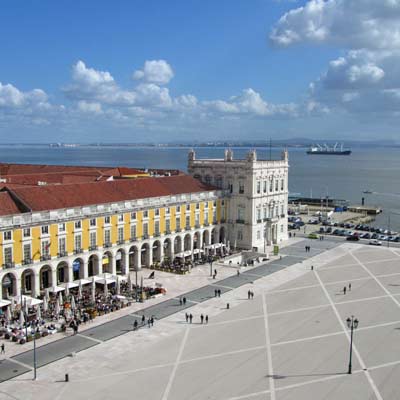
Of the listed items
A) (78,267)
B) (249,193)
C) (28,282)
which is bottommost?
(28,282)

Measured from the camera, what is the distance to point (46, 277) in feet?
181

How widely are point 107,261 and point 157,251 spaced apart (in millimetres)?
Answer: 8863

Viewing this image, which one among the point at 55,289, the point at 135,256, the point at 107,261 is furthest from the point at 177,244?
the point at 55,289

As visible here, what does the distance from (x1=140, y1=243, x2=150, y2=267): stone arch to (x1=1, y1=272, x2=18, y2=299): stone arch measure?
1786 centimetres

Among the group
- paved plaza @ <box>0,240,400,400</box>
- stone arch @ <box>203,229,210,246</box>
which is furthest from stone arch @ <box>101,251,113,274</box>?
stone arch @ <box>203,229,210,246</box>

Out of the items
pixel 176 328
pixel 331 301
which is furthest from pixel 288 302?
pixel 176 328

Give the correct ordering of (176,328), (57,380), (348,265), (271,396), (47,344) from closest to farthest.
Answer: (271,396)
(57,380)
(47,344)
(176,328)
(348,265)

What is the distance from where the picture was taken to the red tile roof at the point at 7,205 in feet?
168

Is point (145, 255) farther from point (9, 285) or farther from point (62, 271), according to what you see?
point (9, 285)

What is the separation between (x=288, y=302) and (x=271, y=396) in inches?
818

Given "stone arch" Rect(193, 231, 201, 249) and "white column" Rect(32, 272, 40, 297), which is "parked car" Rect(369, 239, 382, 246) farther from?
"white column" Rect(32, 272, 40, 297)

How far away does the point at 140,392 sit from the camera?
108ft

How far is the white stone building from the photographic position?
78000 mm

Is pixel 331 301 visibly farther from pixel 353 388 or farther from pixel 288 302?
pixel 353 388
